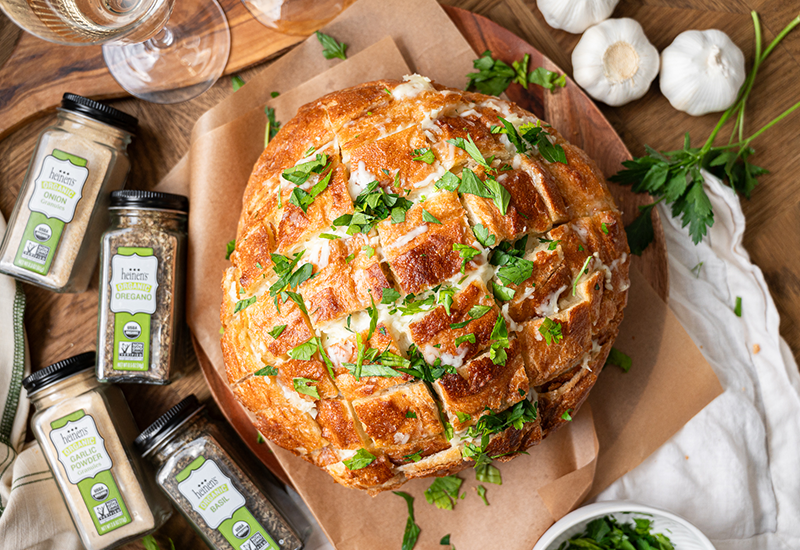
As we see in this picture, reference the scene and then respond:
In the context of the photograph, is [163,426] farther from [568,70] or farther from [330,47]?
[568,70]

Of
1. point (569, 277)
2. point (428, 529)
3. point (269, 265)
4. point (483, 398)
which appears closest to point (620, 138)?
point (569, 277)

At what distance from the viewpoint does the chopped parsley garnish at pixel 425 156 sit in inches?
91.0

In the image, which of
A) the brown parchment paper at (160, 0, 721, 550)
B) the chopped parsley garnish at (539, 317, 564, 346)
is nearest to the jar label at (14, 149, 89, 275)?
the brown parchment paper at (160, 0, 721, 550)

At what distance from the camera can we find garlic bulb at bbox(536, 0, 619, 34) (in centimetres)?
308

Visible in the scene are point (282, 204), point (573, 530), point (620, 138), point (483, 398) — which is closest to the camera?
point (483, 398)

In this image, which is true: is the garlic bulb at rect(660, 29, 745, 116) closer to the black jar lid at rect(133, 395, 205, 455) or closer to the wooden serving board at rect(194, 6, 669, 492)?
the wooden serving board at rect(194, 6, 669, 492)

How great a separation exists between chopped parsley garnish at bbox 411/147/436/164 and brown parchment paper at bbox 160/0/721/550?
1001 millimetres

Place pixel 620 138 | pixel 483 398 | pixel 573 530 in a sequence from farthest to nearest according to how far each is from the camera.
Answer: pixel 620 138, pixel 573 530, pixel 483 398

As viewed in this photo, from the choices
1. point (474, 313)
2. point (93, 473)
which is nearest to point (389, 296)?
point (474, 313)

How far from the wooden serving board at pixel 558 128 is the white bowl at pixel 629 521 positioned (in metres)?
1.13

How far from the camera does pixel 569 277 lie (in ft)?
7.67

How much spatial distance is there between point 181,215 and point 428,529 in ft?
7.30

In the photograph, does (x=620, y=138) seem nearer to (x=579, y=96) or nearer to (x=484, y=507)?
(x=579, y=96)

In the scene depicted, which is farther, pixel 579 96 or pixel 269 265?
pixel 579 96
